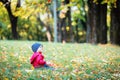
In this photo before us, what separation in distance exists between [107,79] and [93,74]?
78cm

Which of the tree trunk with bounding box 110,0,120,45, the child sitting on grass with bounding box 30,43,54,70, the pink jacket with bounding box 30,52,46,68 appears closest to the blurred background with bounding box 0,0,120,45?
the tree trunk with bounding box 110,0,120,45

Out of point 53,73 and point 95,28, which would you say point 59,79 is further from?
point 95,28

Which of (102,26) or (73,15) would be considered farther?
(73,15)

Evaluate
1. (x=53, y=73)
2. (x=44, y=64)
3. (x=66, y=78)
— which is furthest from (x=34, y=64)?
(x=66, y=78)

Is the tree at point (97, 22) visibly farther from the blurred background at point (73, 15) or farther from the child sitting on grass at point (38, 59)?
the child sitting on grass at point (38, 59)

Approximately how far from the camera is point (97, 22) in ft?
87.9

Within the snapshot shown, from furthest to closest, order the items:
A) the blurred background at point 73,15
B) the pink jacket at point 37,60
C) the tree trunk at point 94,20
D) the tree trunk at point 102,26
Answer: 1. the tree trunk at point 102,26
2. the blurred background at point 73,15
3. the tree trunk at point 94,20
4. the pink jacket at point 37,60

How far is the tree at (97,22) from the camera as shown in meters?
26.8

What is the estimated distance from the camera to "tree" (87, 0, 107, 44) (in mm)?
26750

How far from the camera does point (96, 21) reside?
2677 centimetres

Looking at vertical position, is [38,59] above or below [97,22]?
below

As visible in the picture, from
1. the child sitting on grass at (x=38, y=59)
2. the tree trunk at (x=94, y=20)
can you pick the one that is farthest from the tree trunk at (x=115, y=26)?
the child sitting on grass at (x=38, y=59)

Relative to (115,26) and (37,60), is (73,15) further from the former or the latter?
(37,60)

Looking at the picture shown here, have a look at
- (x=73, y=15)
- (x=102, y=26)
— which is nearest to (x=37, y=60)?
(x=102, y=26)
